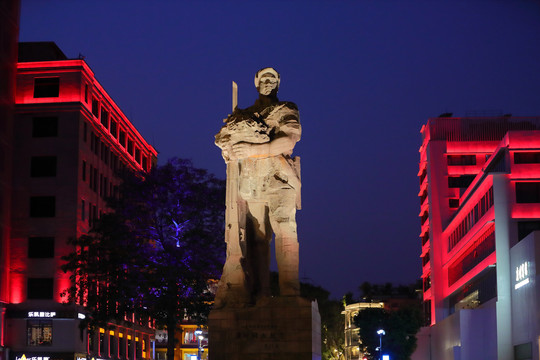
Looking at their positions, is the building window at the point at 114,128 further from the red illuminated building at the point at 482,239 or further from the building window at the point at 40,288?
the red illuminated building at the point at 482,239

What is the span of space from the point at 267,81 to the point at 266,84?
0.07 m

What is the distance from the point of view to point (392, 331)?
9462 centimetres

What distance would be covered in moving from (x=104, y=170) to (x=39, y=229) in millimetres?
12339

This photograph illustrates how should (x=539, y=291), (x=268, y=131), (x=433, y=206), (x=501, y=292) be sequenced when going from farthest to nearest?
1. (x=433, y=206)
2. (x=501, y=292)
3. (x=539, y=291)
4. (x=268, y=131)

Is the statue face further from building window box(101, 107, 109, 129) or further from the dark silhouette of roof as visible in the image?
building window box(101, 107, 109, 129)

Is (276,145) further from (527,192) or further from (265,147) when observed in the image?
(527,192)

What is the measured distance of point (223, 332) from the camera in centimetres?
1608

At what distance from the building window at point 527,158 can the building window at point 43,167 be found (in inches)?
1584

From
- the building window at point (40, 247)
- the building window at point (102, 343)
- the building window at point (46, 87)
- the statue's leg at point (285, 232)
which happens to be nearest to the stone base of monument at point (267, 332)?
the statue's leg at point (285, 232)

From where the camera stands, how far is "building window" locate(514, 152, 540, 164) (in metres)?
69.5

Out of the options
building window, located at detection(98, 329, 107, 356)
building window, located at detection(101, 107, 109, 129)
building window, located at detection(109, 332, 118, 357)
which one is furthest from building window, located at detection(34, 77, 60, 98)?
building window, located at detection(109, 332, 118, 357)

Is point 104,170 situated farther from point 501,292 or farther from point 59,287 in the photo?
point 501,292

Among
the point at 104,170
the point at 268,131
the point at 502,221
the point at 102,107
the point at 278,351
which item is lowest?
the point at 278,351

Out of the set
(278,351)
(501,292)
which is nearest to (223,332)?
(278,351)
